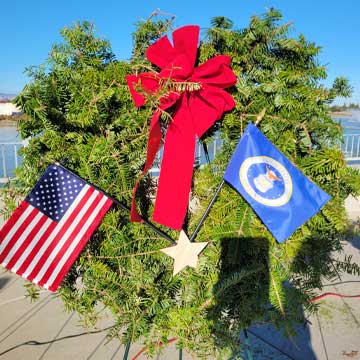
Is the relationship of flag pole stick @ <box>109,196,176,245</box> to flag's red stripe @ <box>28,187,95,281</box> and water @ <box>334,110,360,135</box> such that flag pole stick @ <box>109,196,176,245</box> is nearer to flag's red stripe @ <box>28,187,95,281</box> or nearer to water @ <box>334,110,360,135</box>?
flag's red stripe @ <box>28,187,95,281</box>

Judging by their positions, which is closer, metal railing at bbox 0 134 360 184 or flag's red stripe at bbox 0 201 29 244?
flag's red stripe at bbox 0 201 29 244

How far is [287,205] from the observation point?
943 mm

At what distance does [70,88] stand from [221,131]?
434mm

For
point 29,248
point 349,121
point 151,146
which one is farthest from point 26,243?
point 349,121

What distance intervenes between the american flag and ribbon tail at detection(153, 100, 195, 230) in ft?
0.48

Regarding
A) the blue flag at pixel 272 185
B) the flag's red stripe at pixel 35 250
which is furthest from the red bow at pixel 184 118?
the flag's red stripe at pixel 35 250

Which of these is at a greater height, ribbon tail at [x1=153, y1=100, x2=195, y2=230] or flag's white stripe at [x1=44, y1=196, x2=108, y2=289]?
ribbon tail at [x1=153, y1=100, x2=195, y2=230]

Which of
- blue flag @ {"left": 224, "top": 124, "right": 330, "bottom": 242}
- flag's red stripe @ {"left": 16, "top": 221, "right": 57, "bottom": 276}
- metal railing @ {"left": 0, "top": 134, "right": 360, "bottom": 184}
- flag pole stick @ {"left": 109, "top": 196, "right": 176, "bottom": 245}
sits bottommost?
flag's red stripe @ {"left": 16, "top": 221, "right": 57, "bottom": 276}

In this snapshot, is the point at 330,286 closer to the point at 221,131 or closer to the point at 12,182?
the point at 221,131

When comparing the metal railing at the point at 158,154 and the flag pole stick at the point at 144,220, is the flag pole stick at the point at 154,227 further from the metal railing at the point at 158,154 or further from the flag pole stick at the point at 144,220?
the metal railing at the point at 158,154

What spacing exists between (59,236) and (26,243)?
84 mm

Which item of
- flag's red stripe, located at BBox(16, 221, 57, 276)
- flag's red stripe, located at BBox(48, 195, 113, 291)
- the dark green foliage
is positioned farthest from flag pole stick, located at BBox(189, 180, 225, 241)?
flag's red stripe, located at BBox(16, 221, 57, 276)

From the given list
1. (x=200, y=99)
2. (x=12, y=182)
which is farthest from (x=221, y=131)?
(x=12, y=182)

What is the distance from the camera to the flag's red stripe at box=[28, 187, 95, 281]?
0.95m
